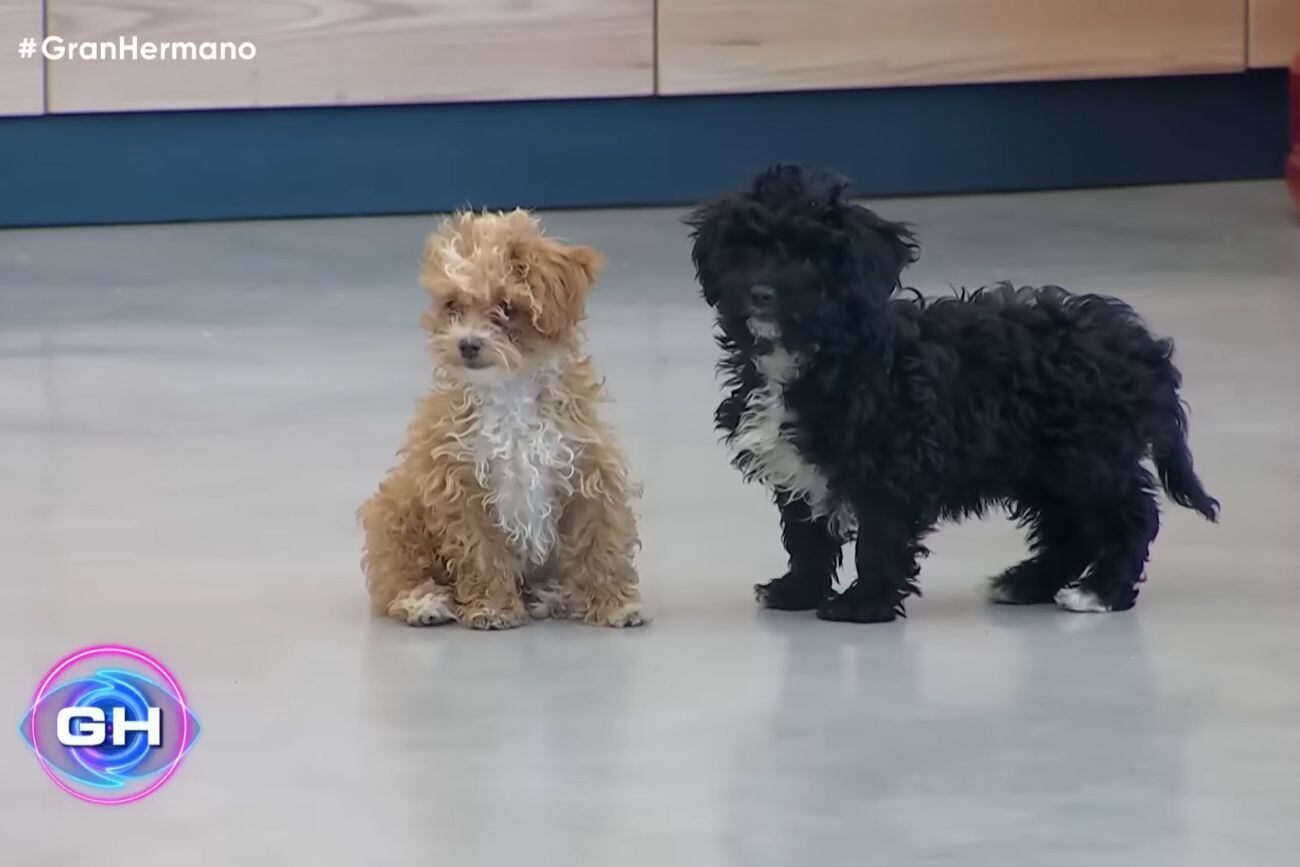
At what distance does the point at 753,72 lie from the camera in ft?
24.1

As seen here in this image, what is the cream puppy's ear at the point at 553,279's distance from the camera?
10.6 feet

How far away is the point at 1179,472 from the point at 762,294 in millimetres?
805

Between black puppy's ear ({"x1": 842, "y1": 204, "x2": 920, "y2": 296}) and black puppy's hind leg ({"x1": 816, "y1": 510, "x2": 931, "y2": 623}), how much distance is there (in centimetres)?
34

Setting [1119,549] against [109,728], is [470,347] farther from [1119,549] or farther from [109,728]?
[1119,549]

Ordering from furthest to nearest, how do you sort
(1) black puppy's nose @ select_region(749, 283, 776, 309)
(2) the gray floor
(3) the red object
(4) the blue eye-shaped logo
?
(3) the red object < (1) black puppy's nose @ select_region(749, 283, 776, 309) < (4) the blue eye-shaped logo < (2) the gray floor

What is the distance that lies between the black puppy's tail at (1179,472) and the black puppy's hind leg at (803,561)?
20.4 inches

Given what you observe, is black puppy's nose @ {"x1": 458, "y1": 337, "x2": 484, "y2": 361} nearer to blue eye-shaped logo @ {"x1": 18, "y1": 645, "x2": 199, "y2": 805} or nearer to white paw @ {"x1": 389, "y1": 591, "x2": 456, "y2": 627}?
white paw @ {"x1": 389, "y1": 591, "x2": 456, "y2": 627}

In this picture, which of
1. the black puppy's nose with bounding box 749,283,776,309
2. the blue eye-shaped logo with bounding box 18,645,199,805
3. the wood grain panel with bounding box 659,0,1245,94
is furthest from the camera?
the wood grain panel with bounding box 659,0,1245,94

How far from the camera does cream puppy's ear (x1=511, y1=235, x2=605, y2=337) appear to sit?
3238 millimetres

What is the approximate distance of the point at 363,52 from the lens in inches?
278

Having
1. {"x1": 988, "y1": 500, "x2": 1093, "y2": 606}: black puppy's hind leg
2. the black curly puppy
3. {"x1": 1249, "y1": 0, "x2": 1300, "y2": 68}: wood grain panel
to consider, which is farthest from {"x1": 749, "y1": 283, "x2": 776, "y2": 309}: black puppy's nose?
{"x1": 1249, "y1": 0, "x2": 1300, "y2": 68}: wood grain panel

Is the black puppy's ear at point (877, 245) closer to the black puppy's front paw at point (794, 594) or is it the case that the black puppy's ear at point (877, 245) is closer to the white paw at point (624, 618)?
the black puppy's front paw at point (794, 594)

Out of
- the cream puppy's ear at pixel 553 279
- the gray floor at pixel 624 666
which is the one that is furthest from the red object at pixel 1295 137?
the cream puppy's ear at pixel 553 279

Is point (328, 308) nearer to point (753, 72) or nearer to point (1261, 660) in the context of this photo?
point (753, 72)
